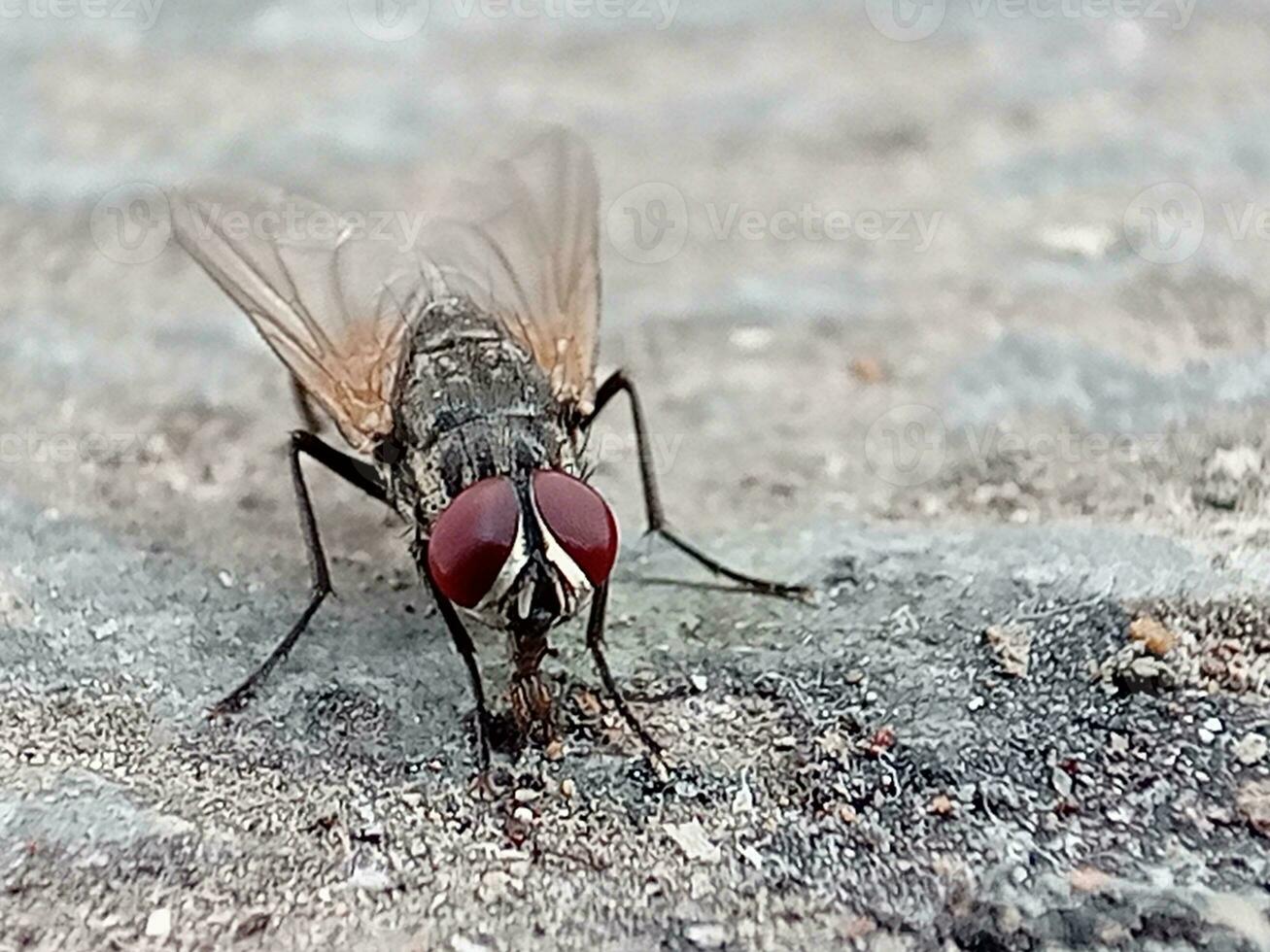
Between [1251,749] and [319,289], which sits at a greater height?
[319,289]

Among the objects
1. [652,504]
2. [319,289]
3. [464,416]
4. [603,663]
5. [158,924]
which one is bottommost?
[158,924]

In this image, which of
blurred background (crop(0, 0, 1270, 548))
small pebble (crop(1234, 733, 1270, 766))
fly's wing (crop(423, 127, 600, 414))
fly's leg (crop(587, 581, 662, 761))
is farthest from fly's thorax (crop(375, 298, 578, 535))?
small pebble (crop(1234, 733, 1270, 766))

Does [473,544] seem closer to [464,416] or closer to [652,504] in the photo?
[464,416]

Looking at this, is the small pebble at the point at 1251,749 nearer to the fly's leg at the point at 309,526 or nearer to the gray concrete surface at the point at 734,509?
the gray concrete surface at the point at 734,509

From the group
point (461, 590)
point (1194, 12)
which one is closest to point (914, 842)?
point (461, 590)

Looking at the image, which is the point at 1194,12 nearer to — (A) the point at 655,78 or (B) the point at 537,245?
(A) the point at 655,78

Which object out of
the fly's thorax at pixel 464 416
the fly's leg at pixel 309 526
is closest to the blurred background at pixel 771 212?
the fly's leg at pixel 309 526

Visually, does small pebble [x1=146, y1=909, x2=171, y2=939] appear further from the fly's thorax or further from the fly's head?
the fly's thorax

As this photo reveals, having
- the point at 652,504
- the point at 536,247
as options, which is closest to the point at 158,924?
the point at 652,504
